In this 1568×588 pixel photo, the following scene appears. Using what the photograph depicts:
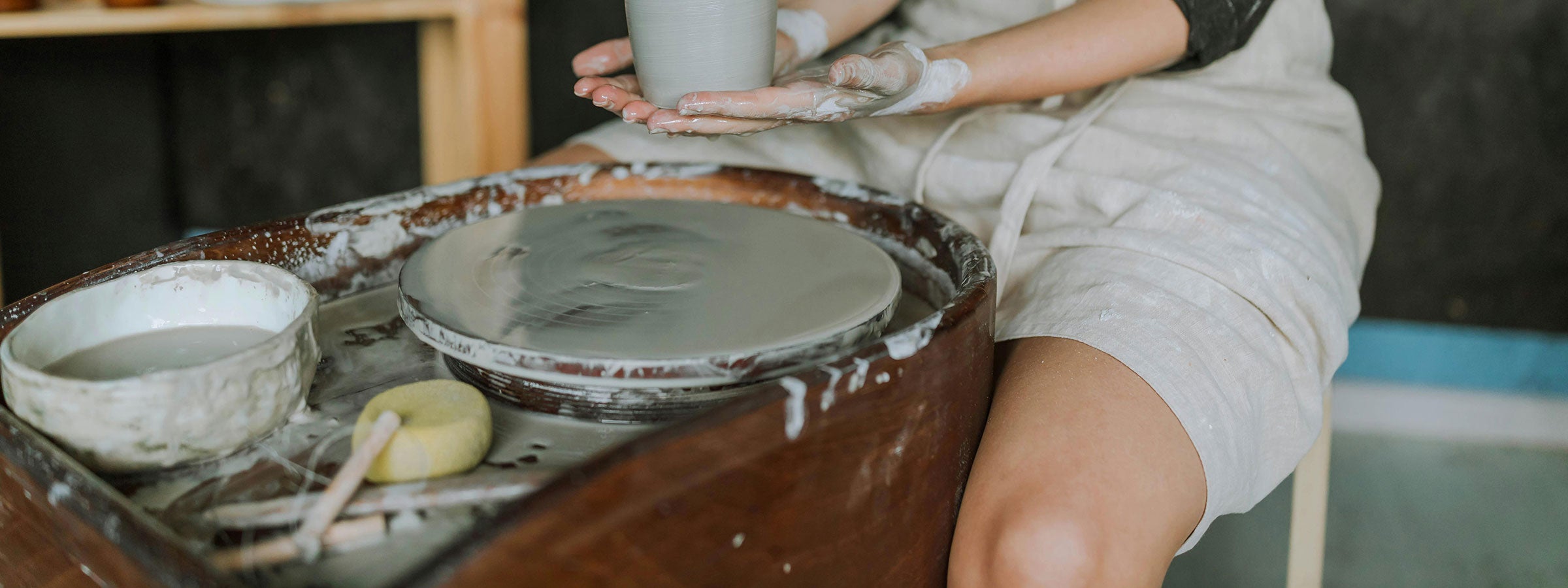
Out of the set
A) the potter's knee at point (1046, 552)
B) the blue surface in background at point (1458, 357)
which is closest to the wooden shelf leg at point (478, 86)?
the potter's knee at point (1046, 552)

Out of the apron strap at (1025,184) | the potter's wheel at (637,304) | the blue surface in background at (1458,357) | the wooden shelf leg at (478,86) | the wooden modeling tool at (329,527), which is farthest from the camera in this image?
the blue surface in background at (1458,357)

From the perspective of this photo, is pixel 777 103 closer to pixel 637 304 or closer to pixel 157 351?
pixel 637 304

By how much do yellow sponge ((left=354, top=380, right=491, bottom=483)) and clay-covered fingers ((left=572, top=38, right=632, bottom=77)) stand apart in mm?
521

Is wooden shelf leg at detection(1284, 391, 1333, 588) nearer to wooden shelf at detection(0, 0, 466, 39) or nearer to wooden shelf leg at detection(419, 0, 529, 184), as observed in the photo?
wooden shelf leg at detection(419, 0, 529, 184)

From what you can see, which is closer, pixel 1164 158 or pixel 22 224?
pixel 1164 158

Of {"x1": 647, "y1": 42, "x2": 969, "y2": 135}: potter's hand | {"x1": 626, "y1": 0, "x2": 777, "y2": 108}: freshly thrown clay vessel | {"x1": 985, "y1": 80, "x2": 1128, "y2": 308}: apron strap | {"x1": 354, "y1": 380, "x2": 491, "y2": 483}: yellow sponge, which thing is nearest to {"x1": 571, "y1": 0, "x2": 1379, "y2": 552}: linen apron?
{"x1": 985, "y1": 80, "x2": 1128, "y2": 308}: apron strap

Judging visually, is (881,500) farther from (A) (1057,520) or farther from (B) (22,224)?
(B) (22,224)

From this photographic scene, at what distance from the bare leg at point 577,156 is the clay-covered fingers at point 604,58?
0.49ft

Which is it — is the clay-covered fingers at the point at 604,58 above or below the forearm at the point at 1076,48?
below

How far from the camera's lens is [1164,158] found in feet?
3.48

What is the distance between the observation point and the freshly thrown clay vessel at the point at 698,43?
0.83 metres

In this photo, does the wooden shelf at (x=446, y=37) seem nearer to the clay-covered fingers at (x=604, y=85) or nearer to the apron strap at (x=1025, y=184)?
the clay-covered fingers at (x=604, y=85)

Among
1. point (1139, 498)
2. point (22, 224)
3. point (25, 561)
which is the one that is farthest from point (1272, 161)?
point (22, 224)

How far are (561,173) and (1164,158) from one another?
651 mm
